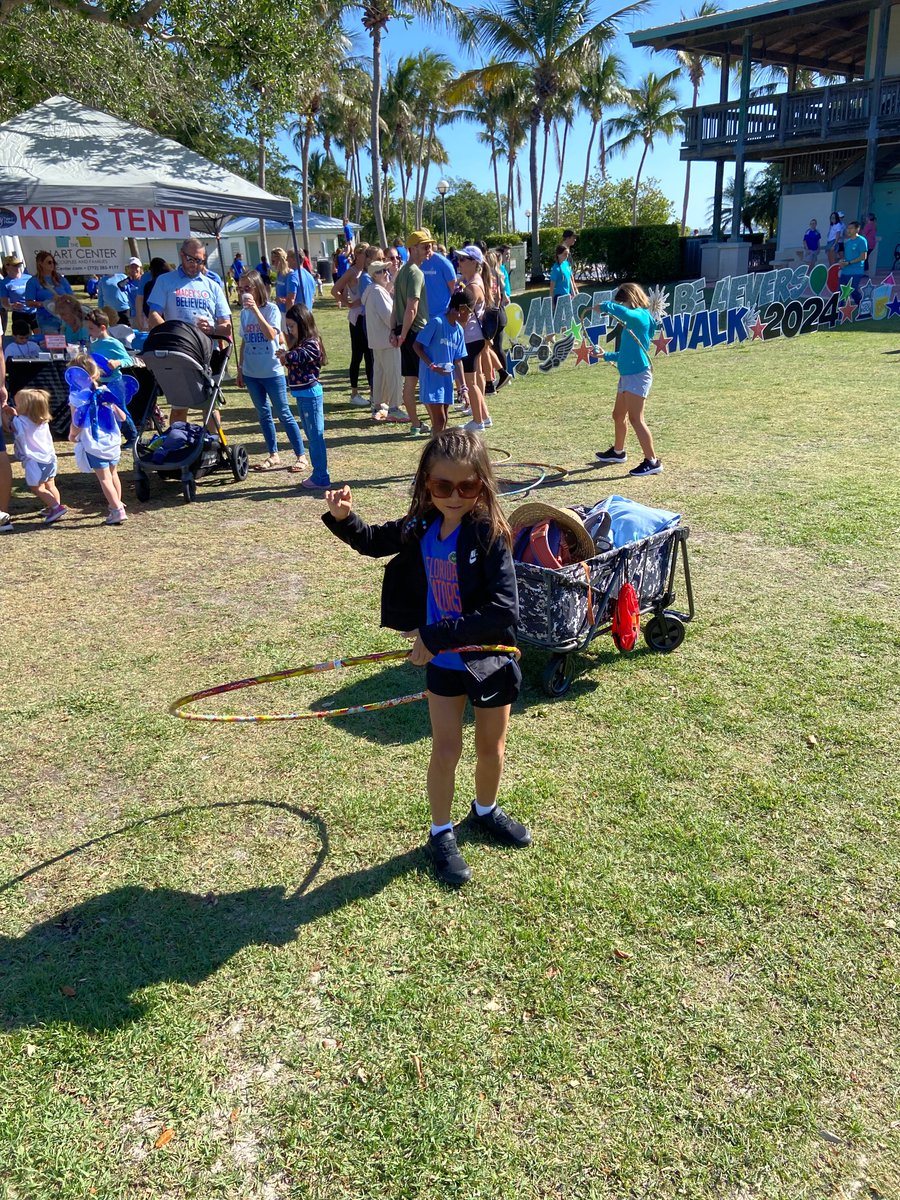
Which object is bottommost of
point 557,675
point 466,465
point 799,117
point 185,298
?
point 557,675

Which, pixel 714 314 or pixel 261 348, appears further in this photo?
pixel 714 314

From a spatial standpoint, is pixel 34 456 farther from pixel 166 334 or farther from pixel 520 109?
pixel 520 109

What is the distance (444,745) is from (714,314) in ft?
53.1

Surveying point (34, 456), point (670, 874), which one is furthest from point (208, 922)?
point (34, 456)

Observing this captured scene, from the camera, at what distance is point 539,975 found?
2875 millimetres

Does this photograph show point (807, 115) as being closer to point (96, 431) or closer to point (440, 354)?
point (440, 354)

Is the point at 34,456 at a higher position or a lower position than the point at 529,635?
higher

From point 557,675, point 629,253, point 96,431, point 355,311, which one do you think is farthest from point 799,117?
point 557,675

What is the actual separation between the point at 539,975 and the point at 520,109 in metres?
48.5

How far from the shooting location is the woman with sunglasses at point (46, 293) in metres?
11.8

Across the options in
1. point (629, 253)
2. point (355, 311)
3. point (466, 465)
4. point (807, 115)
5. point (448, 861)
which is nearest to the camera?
point (466, 465)

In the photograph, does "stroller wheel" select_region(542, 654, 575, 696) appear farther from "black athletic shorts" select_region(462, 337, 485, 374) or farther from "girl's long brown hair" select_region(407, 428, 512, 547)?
"black athletic shorts" select_region(462, 337, 485, 374)

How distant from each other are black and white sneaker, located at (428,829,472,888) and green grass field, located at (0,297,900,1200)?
0.06 meters

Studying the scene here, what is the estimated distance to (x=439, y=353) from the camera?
8477mm
